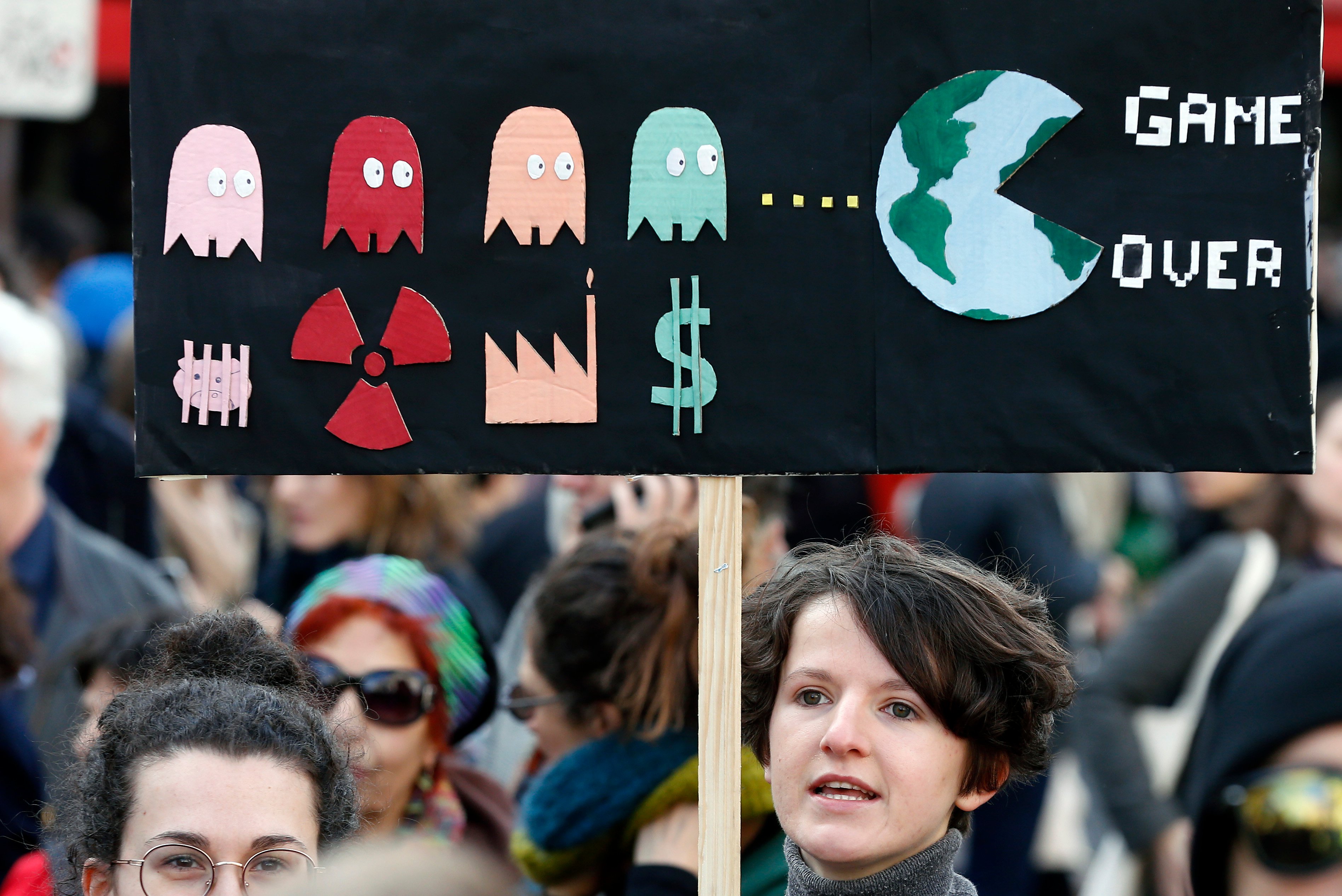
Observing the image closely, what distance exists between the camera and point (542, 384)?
224cm

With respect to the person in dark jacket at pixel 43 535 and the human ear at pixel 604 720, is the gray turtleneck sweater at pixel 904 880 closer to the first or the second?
the human ear at pixel 604 720

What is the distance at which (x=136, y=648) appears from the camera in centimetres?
321

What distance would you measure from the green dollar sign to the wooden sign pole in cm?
12

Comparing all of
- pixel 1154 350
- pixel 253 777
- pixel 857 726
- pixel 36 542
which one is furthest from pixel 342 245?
pixel 36 542

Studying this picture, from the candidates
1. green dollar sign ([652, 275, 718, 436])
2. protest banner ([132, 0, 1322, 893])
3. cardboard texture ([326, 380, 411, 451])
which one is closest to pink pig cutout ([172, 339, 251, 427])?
protest banner ([132, 0, 1322, 893])

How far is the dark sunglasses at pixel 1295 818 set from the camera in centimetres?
252

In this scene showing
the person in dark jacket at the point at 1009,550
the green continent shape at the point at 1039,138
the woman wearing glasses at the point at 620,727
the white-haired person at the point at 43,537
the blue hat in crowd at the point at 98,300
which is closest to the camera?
the green continent shape at the point at 1039,138

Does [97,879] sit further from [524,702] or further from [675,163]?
[675,163]

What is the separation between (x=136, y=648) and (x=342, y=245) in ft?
4.41

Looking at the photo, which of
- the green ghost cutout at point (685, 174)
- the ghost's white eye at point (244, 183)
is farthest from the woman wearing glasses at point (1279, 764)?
the ghost's white eye at point (244, 183)

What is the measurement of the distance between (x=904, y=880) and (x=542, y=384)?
2.80ft

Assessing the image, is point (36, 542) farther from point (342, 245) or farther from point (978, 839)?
point (978, 839)

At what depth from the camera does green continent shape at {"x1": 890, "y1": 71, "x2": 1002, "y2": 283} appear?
2221 millimetres

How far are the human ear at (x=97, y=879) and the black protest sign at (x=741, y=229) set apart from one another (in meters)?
0.63
